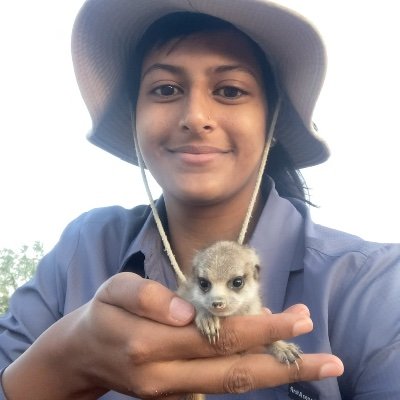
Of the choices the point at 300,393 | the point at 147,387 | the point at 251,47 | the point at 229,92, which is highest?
the point at 251,47

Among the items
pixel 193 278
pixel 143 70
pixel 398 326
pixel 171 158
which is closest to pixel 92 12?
pixel 143 70

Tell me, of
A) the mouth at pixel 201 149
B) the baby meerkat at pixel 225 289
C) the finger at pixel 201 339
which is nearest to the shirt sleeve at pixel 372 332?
the baby meerkat at pixel 225 289

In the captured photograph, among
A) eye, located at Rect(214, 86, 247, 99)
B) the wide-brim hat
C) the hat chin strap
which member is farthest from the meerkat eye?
the wide-brim hat

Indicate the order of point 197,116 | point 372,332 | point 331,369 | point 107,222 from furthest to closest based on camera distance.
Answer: point 107,222
point 197,116
point 372,332
point 331,369

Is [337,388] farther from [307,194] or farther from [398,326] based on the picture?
[307,194]

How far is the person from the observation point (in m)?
1.79

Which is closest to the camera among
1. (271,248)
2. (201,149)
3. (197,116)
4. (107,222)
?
(197,116)

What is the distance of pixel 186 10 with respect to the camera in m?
2.44

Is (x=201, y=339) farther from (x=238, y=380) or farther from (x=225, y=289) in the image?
(x=225, y=289)

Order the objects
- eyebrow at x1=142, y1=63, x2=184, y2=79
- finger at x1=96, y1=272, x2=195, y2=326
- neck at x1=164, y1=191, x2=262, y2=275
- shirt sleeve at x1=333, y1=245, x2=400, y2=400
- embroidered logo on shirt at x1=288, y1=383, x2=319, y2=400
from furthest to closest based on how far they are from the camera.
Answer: neck at x1=164, y1=191, x2=262, y2=275, eyebrow at x1=142, y1=63, x2=184, y2=79, embroidered logo on shirt at x1=288, y1=383, x2=319, y2=400, shirt sleeve at x1=333, y1=245, x2=400, y2=400, finger at x1=96, y1=272, x2=195, y2=326

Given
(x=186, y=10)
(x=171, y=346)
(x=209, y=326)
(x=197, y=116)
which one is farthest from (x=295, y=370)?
(x=186, y=10)

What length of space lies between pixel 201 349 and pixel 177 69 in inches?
52.4

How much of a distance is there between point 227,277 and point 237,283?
0.20 ft

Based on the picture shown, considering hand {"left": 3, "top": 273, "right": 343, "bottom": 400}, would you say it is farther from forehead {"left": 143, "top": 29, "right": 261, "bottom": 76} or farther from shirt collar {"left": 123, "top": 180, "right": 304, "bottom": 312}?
forehead {"left": 143, "top": 29, "right": 261, "bottom": 76}
